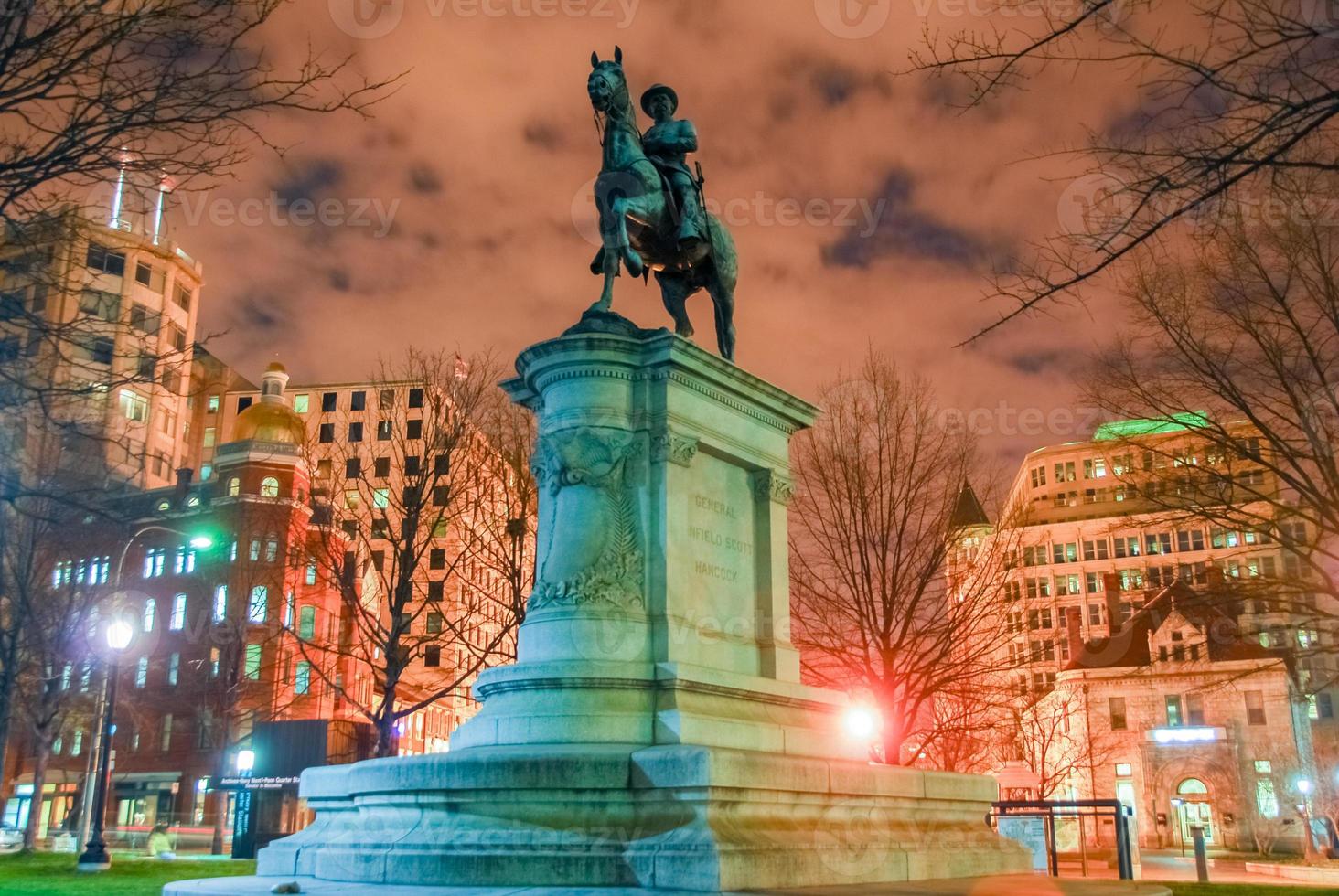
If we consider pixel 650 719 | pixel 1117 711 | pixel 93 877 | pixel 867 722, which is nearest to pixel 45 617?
pixel 93 877

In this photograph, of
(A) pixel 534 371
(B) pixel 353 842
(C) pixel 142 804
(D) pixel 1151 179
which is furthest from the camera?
(C) pixel 142 804

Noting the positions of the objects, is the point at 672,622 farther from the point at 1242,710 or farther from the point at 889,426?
the point at 1242,710

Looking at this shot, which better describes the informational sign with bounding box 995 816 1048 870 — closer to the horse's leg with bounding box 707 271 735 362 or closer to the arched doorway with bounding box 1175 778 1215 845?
the horse's leg with bounding box 707 271 735 362

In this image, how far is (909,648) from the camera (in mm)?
28969

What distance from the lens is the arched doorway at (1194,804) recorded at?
86.9 m

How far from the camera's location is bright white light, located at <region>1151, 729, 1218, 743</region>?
288ft

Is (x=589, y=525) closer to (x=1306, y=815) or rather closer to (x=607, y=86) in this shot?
(x=607, y=86)

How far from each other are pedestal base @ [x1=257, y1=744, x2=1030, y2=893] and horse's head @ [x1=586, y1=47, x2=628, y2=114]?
27.4ft

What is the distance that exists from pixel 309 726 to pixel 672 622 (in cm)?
2852

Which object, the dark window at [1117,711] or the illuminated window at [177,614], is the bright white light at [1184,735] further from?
the illuminated window at [177,614]

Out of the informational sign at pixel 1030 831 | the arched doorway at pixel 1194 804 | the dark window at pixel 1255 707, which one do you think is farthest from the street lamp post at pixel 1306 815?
the informational sign at pixel 1030 831

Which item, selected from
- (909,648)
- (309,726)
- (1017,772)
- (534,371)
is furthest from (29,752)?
(534,371)

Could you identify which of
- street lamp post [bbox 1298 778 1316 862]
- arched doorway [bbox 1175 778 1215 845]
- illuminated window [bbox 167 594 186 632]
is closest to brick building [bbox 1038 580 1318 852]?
arched doorway [bbox 1175 778 1215 845]

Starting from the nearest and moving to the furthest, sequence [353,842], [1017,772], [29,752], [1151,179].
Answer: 1. [1151,179]
2. [353,842]
3. [1017,772]
4. [29,752]
